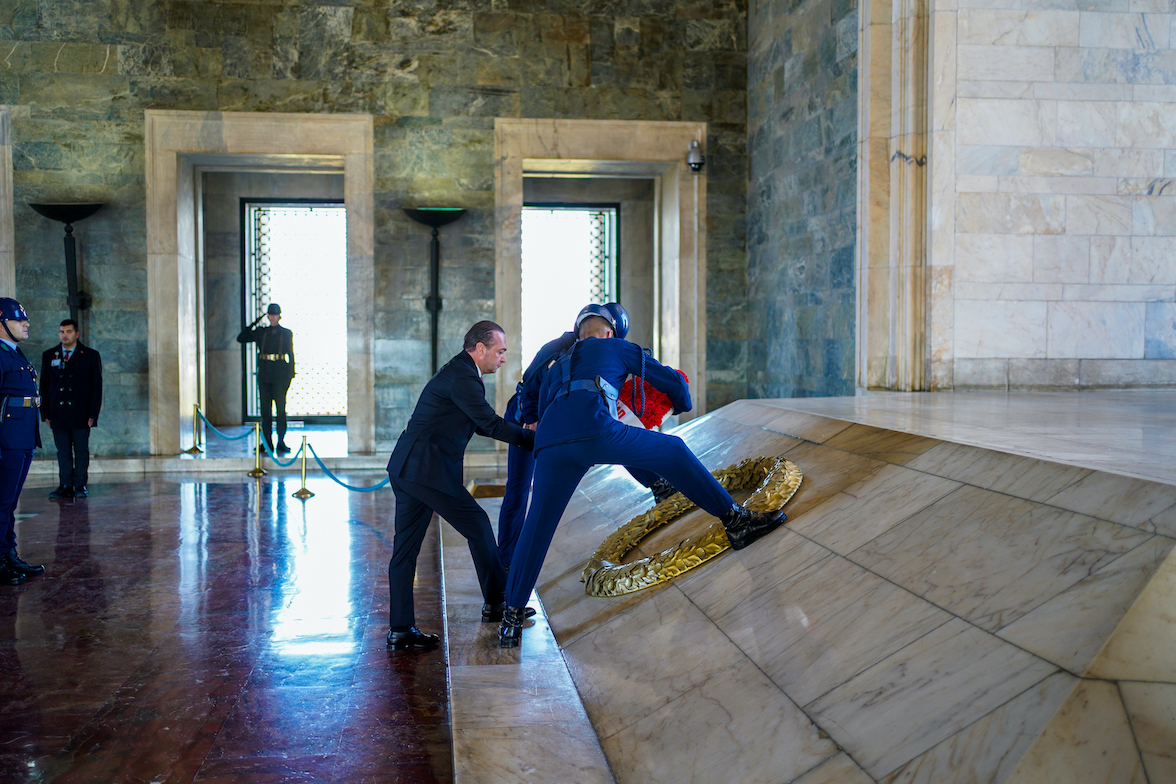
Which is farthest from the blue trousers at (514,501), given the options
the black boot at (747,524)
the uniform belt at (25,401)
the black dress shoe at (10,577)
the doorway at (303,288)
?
the doorway at (303,288)

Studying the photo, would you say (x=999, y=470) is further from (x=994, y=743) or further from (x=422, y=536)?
(x=422, y=536)

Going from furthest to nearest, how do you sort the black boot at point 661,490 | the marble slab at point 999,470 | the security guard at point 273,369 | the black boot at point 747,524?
the security guard at point 273,369 → the black boot at point 661,490 → the black boot at point 747,524 → the marble slab at point 999,470

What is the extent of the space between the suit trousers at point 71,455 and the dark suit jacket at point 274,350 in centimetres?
255

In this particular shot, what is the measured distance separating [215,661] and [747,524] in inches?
100

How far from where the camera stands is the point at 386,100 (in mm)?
10945

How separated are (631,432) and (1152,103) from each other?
257 inches

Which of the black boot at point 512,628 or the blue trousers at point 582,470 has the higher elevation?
the blue trousers at point 582,470

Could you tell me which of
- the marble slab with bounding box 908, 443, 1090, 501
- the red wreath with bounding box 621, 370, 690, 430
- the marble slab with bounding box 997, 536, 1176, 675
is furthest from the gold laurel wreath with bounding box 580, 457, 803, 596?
the marble slab with bounding box 997, 536, 1176, 675

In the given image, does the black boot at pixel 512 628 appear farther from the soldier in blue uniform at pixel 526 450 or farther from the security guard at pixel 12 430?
the security guard at pixel 12 430

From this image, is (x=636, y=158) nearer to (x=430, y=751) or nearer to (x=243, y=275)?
(x=243, y=275)

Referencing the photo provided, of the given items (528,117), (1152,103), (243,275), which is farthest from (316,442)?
(1152,103)

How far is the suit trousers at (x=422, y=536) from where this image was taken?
14.0 ft

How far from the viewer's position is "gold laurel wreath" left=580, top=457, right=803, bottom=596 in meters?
4.09

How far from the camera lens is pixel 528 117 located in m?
11.1
